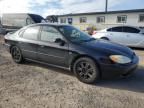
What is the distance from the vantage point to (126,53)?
4109 mm

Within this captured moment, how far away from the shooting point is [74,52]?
414 cm

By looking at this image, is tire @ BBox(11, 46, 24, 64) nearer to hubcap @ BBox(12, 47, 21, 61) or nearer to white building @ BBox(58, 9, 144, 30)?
hubcap @ BBox(12, 47, 21, 61)

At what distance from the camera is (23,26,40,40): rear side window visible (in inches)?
198

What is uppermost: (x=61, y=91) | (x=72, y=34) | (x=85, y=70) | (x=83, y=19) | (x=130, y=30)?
(x=83, y=19)

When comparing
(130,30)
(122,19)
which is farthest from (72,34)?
(122,19)

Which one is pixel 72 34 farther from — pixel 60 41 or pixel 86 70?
pixel 86 70

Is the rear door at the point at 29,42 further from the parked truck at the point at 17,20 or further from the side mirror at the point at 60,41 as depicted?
Result: the parked truck at the point at 17,20

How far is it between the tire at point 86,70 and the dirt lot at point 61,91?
6.5 inches

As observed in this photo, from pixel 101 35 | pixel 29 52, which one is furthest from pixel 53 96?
pixel 101 35

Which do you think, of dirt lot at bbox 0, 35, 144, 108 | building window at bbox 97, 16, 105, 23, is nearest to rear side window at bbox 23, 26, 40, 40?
dirt lot at bbox 0, 35, 144, 108

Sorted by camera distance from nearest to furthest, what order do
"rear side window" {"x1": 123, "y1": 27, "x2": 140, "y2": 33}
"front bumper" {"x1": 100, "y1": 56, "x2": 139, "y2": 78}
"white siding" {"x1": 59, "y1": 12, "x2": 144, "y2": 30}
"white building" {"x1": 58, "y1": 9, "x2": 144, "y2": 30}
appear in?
"front bumper" {"x1": 100, "y1": 56, "x2": 139, "y2": 78}, "rear side window" {"x1": 123, "y1": 27, "x2": 140, "y2": 33}, "white building" {"x1": 58, "y1": 9, "x2": 144, "y2": 30}, "white siding" {"x1": 59, "y1": 12, "x2": 144, "y2": 30}

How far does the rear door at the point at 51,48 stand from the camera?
4371 millimetres

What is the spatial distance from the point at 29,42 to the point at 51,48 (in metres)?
0.97

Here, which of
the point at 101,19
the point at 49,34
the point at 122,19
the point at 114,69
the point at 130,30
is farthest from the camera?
the point at 101,19
